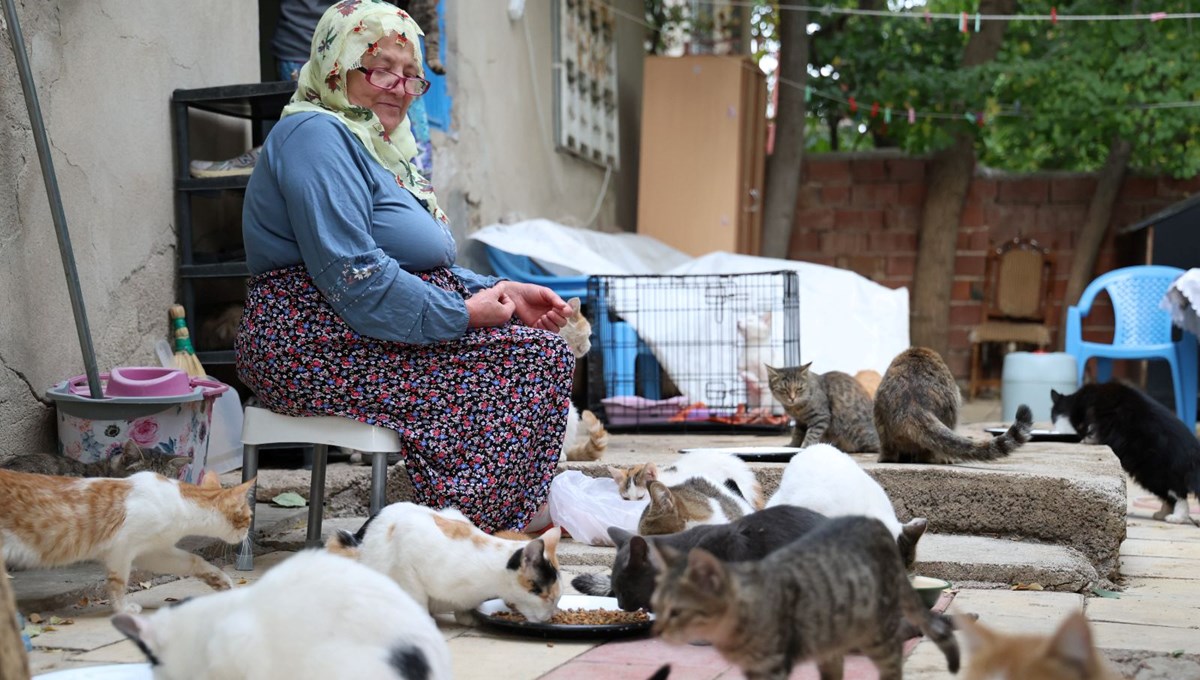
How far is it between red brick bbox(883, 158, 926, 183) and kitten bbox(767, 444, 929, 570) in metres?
8.60

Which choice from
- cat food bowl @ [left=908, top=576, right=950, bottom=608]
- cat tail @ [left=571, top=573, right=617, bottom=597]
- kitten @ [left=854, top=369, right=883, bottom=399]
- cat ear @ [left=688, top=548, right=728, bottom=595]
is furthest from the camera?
kitten @ [left=854, top=369, right=883, bottom=399]

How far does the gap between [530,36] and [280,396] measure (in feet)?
16.5

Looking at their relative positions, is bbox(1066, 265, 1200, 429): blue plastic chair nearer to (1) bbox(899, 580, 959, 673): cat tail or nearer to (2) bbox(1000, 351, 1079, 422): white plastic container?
(2) bbox(1000, 351, 1079, 422): white plastic container

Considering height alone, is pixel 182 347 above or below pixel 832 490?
above

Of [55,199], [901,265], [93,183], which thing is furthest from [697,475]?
[901,265]

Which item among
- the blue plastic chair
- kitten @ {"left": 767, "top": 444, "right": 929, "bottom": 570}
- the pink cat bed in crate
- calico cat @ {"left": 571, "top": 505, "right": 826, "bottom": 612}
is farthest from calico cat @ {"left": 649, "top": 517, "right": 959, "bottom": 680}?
the blue plastic chair

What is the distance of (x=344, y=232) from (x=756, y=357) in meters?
3.58

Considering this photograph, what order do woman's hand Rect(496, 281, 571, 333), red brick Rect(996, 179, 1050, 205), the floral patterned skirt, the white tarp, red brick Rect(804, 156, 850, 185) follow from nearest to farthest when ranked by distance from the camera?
1. the floral patterned skirt
2. woman's hand Rect(496, 281, 571, 333)
3. the white tarp
4. red brick Rect(996, 179, 1050, 205)
5. red brick Rect(804, 156, 850, 185)

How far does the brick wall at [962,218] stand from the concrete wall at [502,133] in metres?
2.99

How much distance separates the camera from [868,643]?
191 cm

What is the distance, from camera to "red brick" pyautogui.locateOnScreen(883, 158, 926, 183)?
11180 mm

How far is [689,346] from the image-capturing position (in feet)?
21.2

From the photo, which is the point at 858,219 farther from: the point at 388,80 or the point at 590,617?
the point at 590,617

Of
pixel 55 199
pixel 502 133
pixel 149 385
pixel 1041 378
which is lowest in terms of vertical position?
pixel 1041 378
